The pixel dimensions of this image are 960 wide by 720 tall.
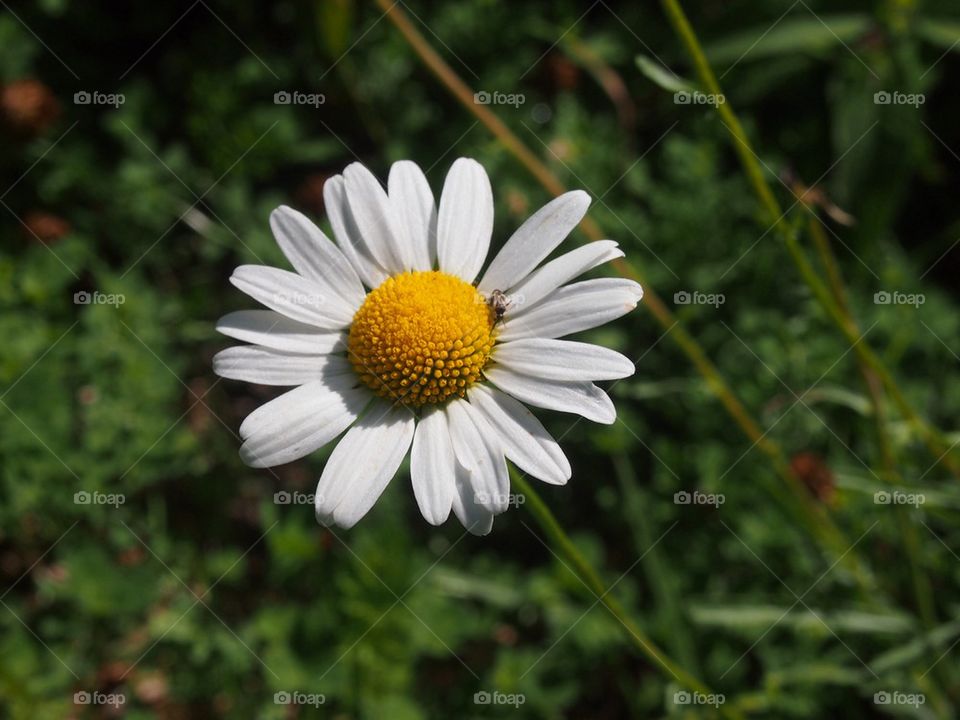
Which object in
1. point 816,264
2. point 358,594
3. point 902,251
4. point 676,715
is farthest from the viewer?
point 902,251

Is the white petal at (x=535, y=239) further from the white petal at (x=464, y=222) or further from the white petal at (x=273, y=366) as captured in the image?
the white petal at (x=273, y=366)

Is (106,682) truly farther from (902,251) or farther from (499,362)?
(902,251)

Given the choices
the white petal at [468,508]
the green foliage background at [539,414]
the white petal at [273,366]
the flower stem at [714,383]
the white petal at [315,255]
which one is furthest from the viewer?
the green foliage background at [539,414]

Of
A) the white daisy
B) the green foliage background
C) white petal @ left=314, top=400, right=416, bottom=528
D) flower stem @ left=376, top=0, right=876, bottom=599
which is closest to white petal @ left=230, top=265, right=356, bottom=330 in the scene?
the white daisy

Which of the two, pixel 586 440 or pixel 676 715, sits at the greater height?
pixel 586 440

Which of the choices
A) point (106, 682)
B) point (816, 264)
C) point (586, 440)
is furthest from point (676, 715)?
point (106, 682)

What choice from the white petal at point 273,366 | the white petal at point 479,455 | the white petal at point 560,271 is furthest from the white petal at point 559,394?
the white petal at point 273,366

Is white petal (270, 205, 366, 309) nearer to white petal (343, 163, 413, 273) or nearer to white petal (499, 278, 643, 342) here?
white petal (343, 163, 413, 273)
